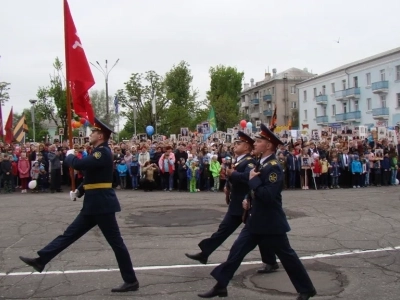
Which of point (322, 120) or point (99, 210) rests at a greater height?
point (322, 120)

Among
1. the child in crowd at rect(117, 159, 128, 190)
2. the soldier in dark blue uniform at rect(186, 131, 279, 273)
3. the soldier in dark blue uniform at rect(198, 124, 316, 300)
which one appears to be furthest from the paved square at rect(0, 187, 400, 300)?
the child in crowd at rect(117, 159, 128, 190)

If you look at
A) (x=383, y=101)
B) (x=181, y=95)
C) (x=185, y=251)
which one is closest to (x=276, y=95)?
(x=383, y=101)

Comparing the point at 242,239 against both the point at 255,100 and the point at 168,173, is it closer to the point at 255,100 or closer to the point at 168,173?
the point at 168,173

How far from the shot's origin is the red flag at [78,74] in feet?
25.0

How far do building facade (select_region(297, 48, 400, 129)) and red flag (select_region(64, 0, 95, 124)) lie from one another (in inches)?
1687

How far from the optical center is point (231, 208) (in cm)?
677

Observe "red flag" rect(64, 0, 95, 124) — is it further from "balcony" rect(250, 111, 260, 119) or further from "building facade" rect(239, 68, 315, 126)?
"balcony" rect(250, 111, 260, 119)

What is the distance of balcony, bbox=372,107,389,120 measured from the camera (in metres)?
55.9

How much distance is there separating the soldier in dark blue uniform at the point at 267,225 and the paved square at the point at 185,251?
1.48 ft

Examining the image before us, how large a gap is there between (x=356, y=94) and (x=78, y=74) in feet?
192

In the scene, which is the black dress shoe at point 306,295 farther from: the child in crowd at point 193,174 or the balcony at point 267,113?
the balcony at point 267,113

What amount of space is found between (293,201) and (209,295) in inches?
360

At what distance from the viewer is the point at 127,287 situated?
5785 millimetres

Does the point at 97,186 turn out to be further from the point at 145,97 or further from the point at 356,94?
the point at 356,94
